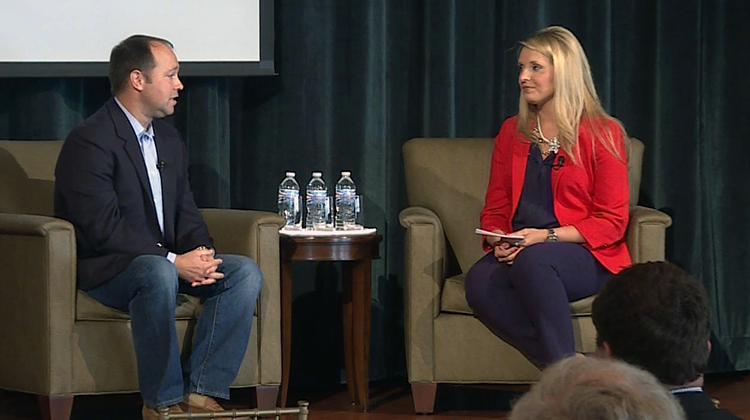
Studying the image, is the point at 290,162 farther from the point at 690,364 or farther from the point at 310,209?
the point at 690,364

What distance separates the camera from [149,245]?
339 centimetres

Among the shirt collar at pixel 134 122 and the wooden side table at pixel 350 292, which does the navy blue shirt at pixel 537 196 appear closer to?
the wooden side table at pixel 350 292

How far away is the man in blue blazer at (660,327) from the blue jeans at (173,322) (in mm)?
1849

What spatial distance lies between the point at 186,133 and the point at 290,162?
415 millimetres

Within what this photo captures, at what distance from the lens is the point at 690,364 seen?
1573mm

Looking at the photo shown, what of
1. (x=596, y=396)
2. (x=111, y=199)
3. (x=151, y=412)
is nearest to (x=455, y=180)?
(x=111, y=199)

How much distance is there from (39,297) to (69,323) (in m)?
0.12

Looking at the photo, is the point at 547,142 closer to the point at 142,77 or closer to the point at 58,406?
the point at 142,77

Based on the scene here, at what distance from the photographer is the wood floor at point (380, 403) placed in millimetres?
3777

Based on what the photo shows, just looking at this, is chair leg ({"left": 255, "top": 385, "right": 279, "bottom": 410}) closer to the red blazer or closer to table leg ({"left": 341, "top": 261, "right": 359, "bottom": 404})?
table leg ({"left": 341, "top": 261, "right": 359, "bottom": 404})

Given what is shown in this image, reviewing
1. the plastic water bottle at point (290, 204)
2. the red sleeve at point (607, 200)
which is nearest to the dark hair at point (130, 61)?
the plastic water bottle at point (290, 204)

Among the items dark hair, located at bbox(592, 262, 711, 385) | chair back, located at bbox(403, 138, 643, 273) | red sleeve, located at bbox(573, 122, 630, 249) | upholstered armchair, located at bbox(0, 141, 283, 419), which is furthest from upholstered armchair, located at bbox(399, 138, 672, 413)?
dark hair, located at bbox(592, 262, 711, 385)

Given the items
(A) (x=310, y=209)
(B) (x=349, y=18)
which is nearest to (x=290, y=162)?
(A) (x=310, y=209)

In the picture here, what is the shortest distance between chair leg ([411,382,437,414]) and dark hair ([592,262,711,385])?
216 cm
